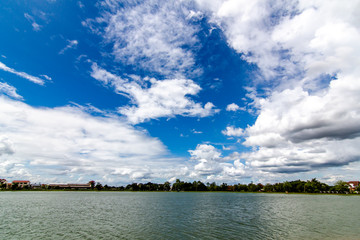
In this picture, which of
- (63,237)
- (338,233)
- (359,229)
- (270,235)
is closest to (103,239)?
(63,237)

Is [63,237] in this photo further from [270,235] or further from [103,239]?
[270,235]

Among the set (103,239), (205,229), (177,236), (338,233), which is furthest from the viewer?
(205,229)

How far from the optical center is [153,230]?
37.6m

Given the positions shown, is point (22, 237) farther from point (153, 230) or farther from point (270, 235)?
point (270, 235)

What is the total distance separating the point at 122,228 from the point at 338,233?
1565 inches

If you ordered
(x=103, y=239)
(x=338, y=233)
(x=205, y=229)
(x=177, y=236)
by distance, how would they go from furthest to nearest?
(x=205, y=229) < (x=338, y=233) < (x=177, y=236) < (x=103, y=239)

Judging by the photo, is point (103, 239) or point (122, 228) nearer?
point (103, 239)

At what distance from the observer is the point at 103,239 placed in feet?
100

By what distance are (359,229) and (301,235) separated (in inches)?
614

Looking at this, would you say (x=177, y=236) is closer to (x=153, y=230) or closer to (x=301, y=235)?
(x=153, y=230)

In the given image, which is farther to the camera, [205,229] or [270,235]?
[205,229]

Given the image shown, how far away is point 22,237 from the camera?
30.8 m

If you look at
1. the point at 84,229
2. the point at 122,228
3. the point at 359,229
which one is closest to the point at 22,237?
the point at 84,229

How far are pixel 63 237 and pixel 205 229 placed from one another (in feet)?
80.6
